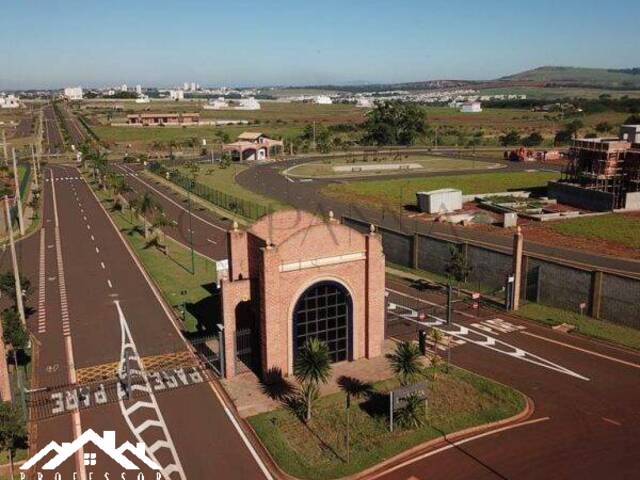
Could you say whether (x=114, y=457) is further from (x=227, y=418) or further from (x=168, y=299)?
(x=168, y=299)

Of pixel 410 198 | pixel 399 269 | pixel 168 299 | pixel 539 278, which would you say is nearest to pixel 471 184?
pixel 410 198

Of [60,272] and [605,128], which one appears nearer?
[60,272]

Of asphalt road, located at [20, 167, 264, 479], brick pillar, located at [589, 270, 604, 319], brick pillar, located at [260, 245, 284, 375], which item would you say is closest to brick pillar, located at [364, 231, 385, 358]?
brick pillar, located at [260, 245, 284, 375]

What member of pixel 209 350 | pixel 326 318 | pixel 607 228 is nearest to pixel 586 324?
pixel 326 318

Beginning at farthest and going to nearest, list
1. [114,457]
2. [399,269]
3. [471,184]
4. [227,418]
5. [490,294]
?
[471,184], [399,269], [490,294], [227,418], [114,457]

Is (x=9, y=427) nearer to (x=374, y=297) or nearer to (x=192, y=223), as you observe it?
(x=374, y=297)

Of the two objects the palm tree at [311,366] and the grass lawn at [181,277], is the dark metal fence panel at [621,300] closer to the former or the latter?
the palm tree at [311,366]

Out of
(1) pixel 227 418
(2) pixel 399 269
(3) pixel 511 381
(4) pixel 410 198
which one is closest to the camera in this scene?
(1) pixel 227 418
